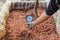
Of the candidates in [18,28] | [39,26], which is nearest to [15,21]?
[18,28]

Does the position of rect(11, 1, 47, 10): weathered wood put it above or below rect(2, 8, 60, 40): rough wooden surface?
above

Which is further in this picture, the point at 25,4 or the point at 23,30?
the point at 25,4

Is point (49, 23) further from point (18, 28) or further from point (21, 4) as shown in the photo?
point (21, 4)

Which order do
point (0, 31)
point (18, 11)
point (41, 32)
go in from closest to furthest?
point (0, 31) < point (41, 32) < point (18, 11)

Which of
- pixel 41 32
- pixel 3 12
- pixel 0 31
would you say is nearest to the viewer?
pixel 0 31

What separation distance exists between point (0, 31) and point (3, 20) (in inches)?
10.5

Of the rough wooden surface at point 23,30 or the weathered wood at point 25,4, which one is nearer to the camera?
the rough wooden surface at point 23,30

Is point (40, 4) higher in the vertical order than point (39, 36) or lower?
higher

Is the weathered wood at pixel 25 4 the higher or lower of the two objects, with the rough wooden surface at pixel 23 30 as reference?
higher

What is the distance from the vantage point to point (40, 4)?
9.64ft

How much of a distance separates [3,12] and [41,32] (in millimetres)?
621

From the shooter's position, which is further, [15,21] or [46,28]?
[15,21]

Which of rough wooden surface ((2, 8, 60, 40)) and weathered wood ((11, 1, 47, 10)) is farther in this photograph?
weathered wood ((11, 1, 47, 10))

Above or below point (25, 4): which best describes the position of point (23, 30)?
below
